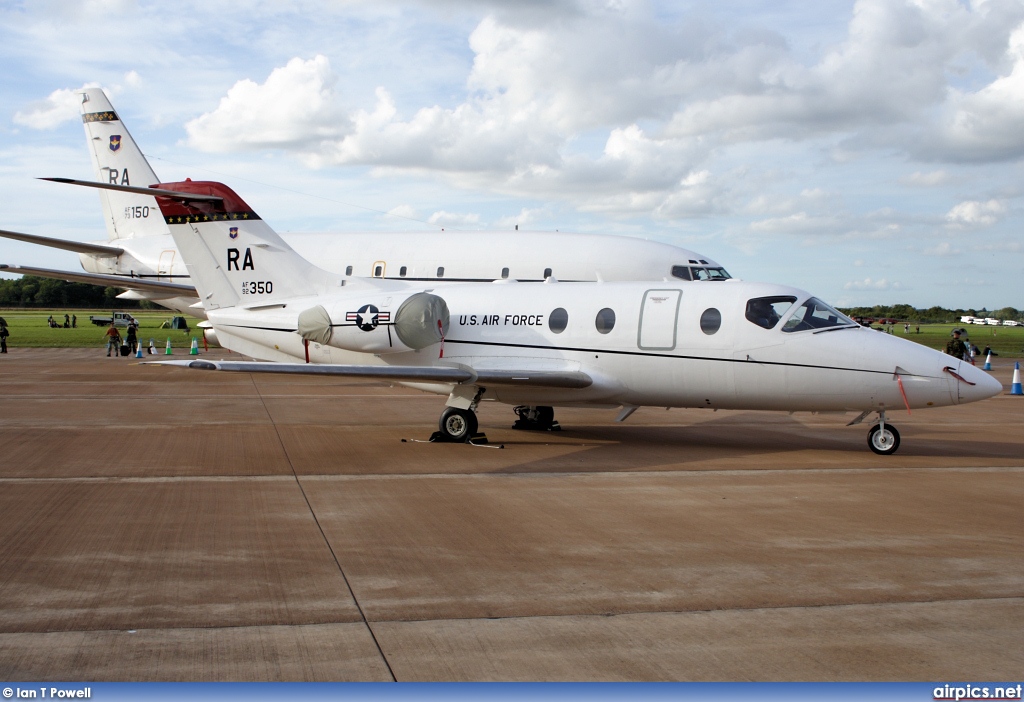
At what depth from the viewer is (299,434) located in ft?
47.3

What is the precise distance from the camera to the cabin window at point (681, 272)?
2255 cm

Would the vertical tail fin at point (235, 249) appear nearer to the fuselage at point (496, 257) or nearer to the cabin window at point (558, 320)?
the cabin window at point (558, 320)

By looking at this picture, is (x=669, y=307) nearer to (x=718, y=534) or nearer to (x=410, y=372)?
(x=410, y=372)

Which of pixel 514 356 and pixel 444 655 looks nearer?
pixel 444 655

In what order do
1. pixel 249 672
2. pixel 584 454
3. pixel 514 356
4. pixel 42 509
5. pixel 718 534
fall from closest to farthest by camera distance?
pixel 249 672
pixel 718 534
pixel 42 509
pixel 584 454
pixel 514 356

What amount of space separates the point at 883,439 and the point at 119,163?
25.1m

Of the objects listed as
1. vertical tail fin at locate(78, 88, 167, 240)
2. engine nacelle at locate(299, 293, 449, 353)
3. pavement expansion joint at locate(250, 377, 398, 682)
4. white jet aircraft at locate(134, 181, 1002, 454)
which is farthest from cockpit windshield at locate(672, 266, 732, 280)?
vertical tail fin at locate(78, 88, 167, 240)

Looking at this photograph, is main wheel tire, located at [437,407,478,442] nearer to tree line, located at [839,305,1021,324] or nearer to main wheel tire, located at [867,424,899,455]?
main wheel tire, located at [867,424,899,455]

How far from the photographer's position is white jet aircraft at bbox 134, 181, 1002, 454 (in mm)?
12008

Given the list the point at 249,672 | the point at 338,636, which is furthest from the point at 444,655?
the point at 249,672

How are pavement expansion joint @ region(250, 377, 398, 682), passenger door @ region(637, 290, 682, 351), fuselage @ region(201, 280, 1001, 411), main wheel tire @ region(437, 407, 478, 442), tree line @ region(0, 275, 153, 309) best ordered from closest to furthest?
pavement expansion joint @ region(250, 377, 398, 682) < fuselage @ region(201, 280, 1001, 411) < passenger door @ region(637, 290, 682, 351) < main wheel tire @ region(437, 407, 478, 442) < tree line @ region(0, 275, 153, 309)

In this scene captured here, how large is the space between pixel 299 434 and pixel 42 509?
232 inches

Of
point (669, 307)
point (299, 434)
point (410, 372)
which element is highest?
point (669, 307)

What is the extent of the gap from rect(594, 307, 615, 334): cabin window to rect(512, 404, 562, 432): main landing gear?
2.40 m
